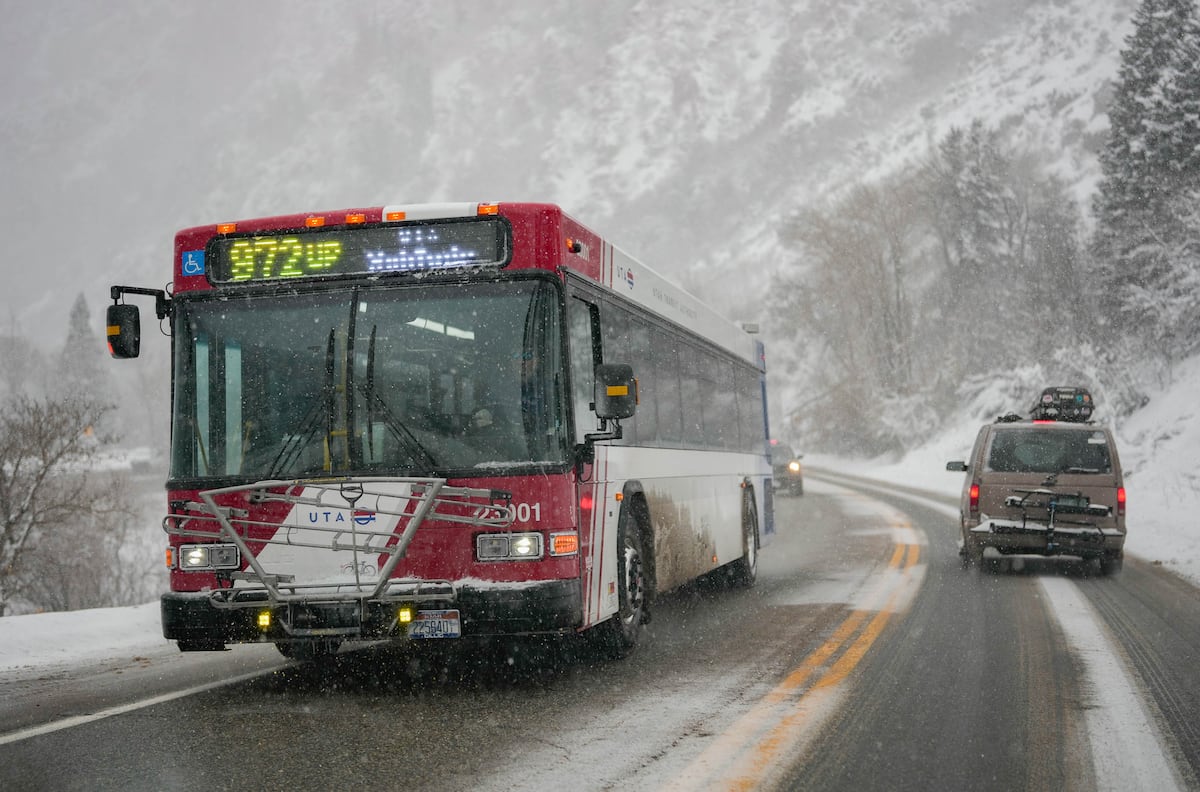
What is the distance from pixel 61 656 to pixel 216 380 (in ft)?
11.6

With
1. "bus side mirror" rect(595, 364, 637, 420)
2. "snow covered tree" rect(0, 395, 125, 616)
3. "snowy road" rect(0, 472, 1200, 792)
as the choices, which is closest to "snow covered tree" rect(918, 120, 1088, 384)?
"snow covered tree" rect(0, 395, 125, 616)

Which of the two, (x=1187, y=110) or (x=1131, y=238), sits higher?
(x=1187, y=110)

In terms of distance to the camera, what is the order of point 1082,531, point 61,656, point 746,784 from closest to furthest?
point 746,784 → point 61,656 → point 1082,531

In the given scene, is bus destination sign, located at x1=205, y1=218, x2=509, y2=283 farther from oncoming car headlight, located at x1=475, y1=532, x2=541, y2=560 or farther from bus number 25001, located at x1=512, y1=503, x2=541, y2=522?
oncoming car headlight, located at x1=475, y1=532, x2=541, y2=560

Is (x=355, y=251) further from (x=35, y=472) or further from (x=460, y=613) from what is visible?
(x=35, y=472)

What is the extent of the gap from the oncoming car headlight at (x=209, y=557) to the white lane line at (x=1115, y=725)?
4.72m

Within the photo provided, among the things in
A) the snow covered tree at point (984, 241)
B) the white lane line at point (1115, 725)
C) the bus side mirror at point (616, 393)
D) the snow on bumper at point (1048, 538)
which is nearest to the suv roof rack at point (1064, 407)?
the snow on bumper at point (1048, 538)

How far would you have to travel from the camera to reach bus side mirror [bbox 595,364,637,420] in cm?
720

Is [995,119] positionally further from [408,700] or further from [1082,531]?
[408,700]

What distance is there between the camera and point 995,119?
12088 cm

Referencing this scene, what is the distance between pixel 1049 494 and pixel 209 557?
34.2 feet

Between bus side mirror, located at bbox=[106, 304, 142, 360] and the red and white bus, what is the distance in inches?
0.6

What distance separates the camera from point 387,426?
712cm

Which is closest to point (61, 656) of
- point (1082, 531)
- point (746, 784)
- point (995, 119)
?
point (746, 784)
